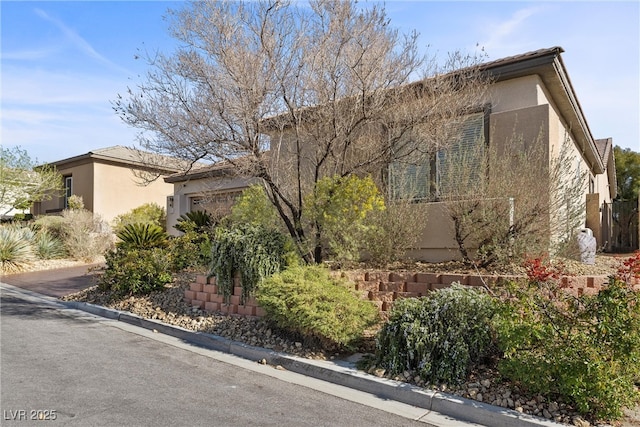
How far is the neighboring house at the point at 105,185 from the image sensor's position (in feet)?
73.4

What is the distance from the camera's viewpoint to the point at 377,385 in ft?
15.7

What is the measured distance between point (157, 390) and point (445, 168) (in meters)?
6.52

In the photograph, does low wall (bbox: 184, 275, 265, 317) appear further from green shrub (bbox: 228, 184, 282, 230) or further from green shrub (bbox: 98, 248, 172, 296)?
green shrub (bbox: 228, 184, 282, 230)

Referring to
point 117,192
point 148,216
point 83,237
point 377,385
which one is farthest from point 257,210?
point 117,192

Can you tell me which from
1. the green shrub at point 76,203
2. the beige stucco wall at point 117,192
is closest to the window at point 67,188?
the green shrub at point 76,203

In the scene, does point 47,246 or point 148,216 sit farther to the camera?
point 148,216

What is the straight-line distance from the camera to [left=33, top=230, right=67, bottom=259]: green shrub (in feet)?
54.7

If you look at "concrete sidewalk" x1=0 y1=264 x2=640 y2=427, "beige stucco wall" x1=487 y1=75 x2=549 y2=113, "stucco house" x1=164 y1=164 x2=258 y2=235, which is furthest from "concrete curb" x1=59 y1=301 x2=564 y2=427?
"stucco house" x1=164 y1=164 x2=258 y2=235

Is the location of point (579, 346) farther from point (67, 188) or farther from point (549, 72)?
point (67, 188)

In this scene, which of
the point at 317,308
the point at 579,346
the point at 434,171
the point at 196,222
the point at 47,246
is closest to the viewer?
the point at 579,346

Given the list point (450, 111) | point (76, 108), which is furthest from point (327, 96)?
point (76, 108)

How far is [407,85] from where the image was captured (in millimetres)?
7777

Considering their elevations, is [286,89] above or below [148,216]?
above

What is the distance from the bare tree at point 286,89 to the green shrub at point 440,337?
114 inches
